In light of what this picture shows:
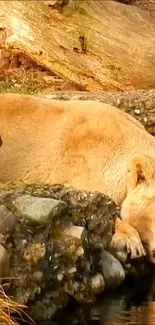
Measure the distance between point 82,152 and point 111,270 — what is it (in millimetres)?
1190

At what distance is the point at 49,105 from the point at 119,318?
7.71 feet

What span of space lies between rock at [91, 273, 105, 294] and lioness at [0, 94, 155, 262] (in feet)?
2.93

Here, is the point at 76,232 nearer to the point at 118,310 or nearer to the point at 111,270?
the point at 111,270

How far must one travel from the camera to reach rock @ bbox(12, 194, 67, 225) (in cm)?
689

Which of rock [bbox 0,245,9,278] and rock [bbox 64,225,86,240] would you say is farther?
rock [bbox 64,225,86,240]

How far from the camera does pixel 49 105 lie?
8344 mm

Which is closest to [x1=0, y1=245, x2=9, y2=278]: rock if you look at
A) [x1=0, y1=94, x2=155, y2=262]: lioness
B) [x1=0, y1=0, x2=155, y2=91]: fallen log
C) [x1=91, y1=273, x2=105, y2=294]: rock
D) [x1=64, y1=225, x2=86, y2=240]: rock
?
[x1=64, y1=225, x2=86, y2=240]: rock

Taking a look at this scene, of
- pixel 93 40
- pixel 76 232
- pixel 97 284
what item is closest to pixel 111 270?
pixel 97 284

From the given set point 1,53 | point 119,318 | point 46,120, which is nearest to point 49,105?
point 46,120

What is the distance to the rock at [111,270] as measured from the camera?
23.9 feet

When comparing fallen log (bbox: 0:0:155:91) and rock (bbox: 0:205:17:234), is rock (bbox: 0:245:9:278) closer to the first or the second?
rock (bbox: 0:205:17:234)

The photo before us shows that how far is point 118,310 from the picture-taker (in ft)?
22.5

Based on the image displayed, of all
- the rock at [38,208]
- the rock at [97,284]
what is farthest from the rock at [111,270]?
the rock at [38,208]

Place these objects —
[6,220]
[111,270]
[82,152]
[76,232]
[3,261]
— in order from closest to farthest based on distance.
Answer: [3,261] < [6,220] < [76,232] < [111,270] < [82,152]
